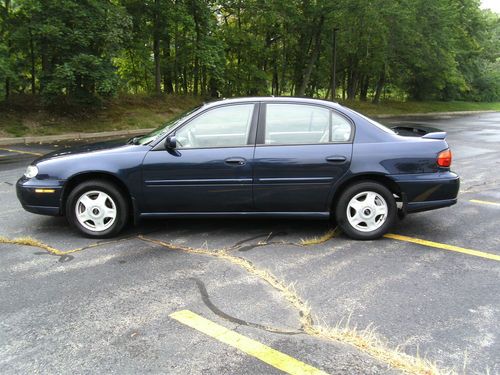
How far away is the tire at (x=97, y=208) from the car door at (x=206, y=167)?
316mm

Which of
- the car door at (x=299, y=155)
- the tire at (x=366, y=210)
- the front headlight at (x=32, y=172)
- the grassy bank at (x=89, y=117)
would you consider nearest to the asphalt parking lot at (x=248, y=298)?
the tire at (x=366, y=210)

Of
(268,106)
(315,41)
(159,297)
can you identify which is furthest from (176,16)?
(159,297)

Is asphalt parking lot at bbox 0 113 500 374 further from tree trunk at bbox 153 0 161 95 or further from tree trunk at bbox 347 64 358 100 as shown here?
tree trunk at bbox 347 64 358 100

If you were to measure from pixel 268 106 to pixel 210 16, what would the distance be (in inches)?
673

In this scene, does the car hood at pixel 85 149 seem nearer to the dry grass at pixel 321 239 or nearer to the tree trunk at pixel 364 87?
the dry grass at pixel 321 239

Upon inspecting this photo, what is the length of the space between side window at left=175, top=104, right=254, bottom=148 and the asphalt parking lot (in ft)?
3.44

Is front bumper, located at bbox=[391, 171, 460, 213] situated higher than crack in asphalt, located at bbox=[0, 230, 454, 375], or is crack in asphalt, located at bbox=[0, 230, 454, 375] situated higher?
front bumper, located at bbox=[391, 171, 460, 213]

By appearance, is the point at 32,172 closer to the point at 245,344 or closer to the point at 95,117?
the point at 245,344

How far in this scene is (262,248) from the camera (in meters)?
4.67

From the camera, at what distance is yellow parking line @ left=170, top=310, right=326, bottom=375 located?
8.74 ft

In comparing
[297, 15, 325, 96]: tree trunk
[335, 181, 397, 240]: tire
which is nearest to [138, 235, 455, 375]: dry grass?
[335, 181, 397, 240]: tire

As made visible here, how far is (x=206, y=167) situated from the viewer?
15.7 ft

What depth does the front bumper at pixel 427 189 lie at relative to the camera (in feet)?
16.0

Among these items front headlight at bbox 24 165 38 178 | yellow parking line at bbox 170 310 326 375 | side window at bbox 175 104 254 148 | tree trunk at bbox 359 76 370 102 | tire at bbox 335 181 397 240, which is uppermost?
tree trunk at bbox 359 76 370 102
